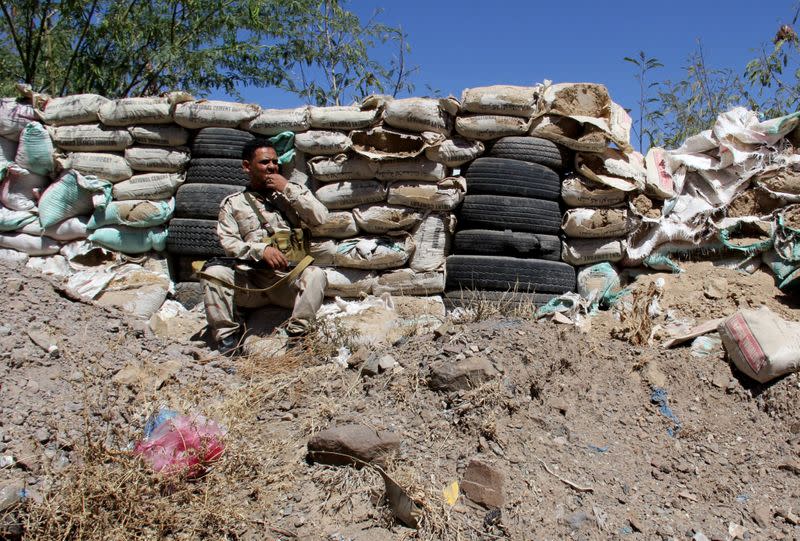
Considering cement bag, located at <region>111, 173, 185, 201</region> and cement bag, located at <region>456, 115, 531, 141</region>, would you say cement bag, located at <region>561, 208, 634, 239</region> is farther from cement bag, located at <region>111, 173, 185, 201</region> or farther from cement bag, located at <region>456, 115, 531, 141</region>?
cement bag, located at <region>111, 173, 185, 201</region>

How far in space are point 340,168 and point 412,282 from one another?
0.98m

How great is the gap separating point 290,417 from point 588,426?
51.4 inches

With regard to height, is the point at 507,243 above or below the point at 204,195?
below

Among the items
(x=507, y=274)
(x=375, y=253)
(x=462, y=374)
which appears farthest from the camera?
(x=375, y=253)

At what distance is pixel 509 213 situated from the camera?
4.57 meters

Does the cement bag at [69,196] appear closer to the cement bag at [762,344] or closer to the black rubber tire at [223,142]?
the black rubber tire at [223,142]

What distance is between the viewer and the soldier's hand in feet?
13.7

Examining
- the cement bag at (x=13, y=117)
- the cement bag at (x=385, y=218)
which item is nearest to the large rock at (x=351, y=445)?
the cement bag at (x=385, y=218)

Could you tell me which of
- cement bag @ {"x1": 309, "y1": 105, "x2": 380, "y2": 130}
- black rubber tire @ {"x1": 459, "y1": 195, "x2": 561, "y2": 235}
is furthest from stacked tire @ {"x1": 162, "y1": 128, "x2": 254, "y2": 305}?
black rubber tire @ {"x1": 459, "y1": 195, "x2": 561, "y2": 235}

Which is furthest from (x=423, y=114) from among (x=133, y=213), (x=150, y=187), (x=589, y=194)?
(x=133, y=213)

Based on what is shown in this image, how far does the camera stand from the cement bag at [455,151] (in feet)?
15.4

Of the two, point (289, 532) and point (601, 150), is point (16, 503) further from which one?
point (601, 150)

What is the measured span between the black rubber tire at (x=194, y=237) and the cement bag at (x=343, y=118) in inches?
42.2

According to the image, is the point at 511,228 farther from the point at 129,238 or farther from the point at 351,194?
the point at 129,238
